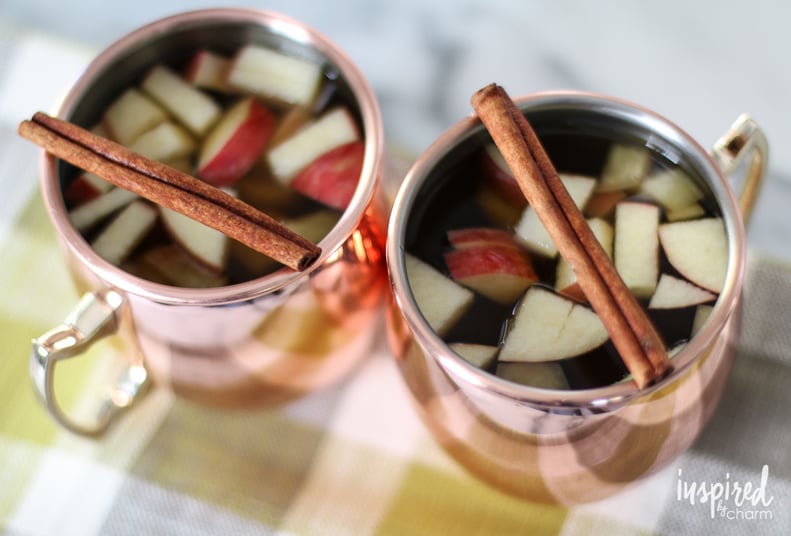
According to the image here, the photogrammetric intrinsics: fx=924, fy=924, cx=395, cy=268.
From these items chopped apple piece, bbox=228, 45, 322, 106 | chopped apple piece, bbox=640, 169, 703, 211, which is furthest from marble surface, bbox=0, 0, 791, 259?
chopped apple piece, bbox=640, 169, 703, 211

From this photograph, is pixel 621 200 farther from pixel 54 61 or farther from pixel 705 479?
pixel 54 61

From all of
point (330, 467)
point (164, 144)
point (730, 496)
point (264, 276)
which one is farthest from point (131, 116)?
point (730, 496)

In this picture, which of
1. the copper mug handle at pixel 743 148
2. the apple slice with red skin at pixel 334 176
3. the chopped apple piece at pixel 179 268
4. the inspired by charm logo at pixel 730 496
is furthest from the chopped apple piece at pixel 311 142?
the inspired by charm logo at pixel 730 496

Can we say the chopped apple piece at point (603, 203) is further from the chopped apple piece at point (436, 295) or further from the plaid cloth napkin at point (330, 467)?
the plaid cloth napkin at point (330, 467)

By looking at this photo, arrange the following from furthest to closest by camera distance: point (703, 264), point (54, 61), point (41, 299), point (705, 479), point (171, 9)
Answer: point (171, 9)
point (54, 61)
point (41, 299)
point (705, 479)
point (703, 264)

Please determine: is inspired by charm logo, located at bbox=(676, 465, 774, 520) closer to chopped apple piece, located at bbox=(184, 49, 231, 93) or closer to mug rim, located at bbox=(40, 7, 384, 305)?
mug rim, located at bbox=(40, 7, 384, 305)

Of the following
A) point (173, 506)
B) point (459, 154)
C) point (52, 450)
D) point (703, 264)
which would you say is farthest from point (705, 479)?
→ point (52, 450)
